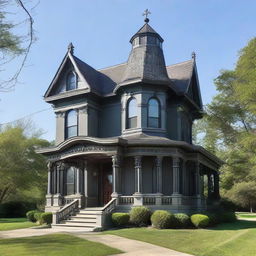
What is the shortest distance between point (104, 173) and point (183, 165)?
5.21 metres

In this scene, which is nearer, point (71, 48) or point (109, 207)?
point (109, 207)

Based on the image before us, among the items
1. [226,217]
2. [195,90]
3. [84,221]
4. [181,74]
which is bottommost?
[226,217]

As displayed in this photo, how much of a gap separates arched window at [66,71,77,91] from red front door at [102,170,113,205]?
20.7 ft

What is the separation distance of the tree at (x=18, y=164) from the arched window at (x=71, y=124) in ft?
53.7

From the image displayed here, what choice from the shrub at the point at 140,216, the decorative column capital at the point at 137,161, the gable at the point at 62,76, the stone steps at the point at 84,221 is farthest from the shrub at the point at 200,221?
the gable at the point at 62,76

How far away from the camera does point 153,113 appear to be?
24453 millimetres

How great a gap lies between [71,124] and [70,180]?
3833mm

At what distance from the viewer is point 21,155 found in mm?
42062

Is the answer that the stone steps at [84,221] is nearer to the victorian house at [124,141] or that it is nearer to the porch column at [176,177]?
the victorian house at [124,141]

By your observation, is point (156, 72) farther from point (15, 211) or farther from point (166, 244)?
point (15, 211)

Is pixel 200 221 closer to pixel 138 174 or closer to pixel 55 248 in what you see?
pixel 138 174

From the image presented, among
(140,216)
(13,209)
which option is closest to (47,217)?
(140,216)

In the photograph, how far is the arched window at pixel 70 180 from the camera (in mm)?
25506

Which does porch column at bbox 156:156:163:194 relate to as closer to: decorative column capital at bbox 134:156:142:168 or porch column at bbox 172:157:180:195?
porch column at bbox 172:157:180:195
